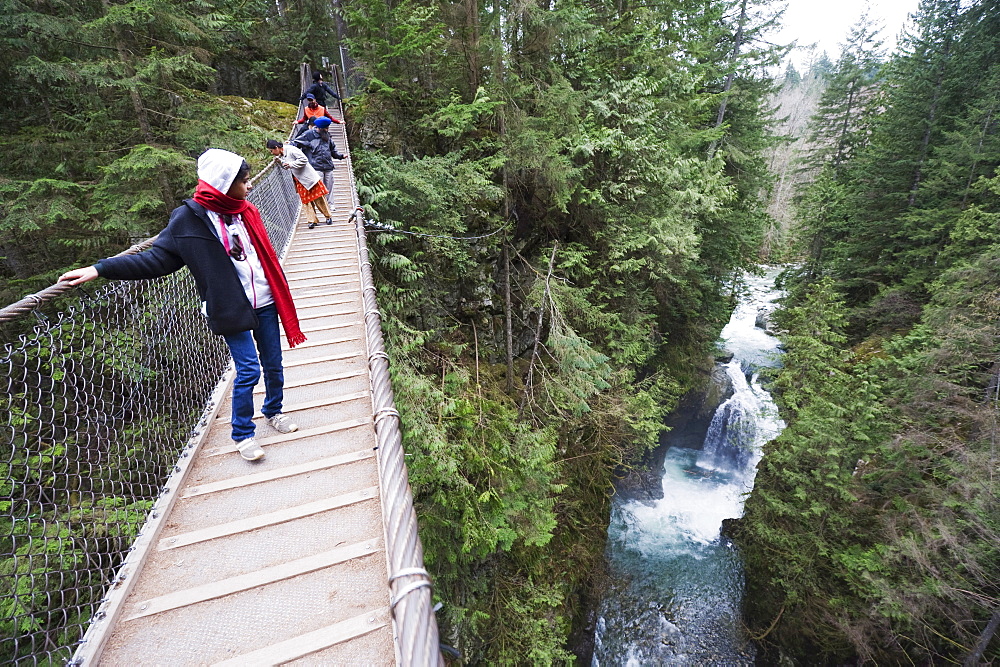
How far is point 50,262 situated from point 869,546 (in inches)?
637

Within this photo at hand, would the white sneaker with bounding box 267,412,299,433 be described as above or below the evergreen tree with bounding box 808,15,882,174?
below

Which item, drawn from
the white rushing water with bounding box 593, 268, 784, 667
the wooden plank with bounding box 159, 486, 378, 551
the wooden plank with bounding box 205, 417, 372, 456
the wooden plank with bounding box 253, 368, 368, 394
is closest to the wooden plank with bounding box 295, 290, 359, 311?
the wooden plank with bounding box 253, 368, 368, 394

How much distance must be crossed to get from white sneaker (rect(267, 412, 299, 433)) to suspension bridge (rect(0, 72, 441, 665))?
0.05 meters

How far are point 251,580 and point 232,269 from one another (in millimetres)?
1676

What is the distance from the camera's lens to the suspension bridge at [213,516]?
167cm

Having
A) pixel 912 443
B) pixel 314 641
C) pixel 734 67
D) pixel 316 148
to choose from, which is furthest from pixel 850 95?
pixel 314 641

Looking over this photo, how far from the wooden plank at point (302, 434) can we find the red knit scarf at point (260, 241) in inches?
25.8

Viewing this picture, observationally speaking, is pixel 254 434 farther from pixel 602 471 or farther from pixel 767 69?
pixel 767 69

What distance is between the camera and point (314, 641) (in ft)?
5.67

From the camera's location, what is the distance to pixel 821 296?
1091 centimetres

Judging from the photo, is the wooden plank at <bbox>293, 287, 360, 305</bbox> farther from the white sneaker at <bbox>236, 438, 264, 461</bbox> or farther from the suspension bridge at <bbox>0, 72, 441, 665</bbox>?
the white sneaker at <bbox>236, 438, 264, 461</bbox>

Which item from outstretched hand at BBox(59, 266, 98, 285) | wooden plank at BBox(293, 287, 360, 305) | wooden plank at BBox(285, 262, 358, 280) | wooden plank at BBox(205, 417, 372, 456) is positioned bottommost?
wooden plank at BBox(205, 417, 372, 456)

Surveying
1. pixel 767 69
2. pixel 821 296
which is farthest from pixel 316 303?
pixel 767 69

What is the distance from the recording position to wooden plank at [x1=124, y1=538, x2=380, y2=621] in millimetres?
1836
